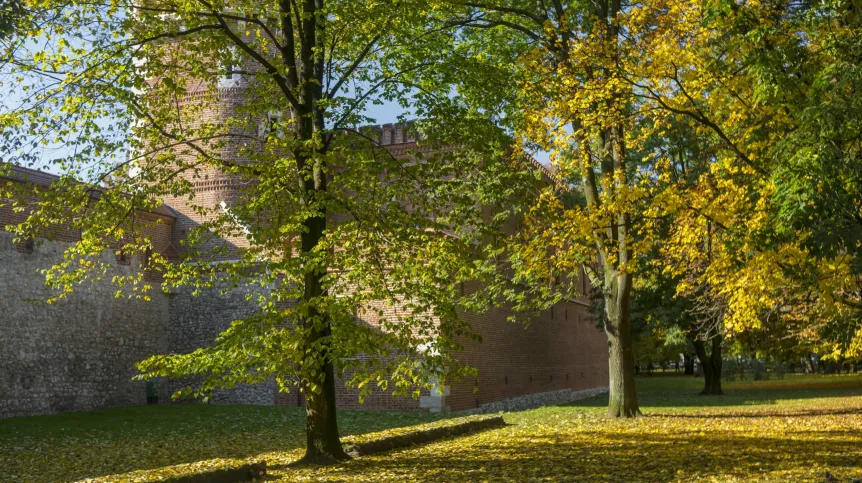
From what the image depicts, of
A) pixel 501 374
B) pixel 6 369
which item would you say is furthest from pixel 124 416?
pixel 501 374

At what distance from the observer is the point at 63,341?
2220 cm

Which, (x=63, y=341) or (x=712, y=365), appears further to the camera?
(x=712, y=365)

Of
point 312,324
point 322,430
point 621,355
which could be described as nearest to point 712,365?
point 621,355

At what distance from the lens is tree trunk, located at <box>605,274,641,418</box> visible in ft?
58.3

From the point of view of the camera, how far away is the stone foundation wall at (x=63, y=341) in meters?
20.6

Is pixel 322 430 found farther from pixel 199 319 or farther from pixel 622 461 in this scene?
pixel 199 319

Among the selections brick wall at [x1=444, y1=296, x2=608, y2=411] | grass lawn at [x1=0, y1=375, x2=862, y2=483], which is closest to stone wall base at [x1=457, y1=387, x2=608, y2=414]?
brick wall at [x1=444, y1=296, x2=608, y2=411]

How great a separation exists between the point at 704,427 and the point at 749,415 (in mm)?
3951

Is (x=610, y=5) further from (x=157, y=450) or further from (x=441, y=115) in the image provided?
(x=157, y=450)

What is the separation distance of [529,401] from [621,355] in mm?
11581

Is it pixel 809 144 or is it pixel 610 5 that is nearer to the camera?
pixel 809 144

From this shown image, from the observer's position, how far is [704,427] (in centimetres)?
1544

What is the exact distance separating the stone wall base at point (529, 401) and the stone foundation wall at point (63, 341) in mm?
10568

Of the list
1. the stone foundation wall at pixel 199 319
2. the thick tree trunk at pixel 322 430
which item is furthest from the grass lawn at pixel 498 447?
the stone foundation wall at pixel 199 319
